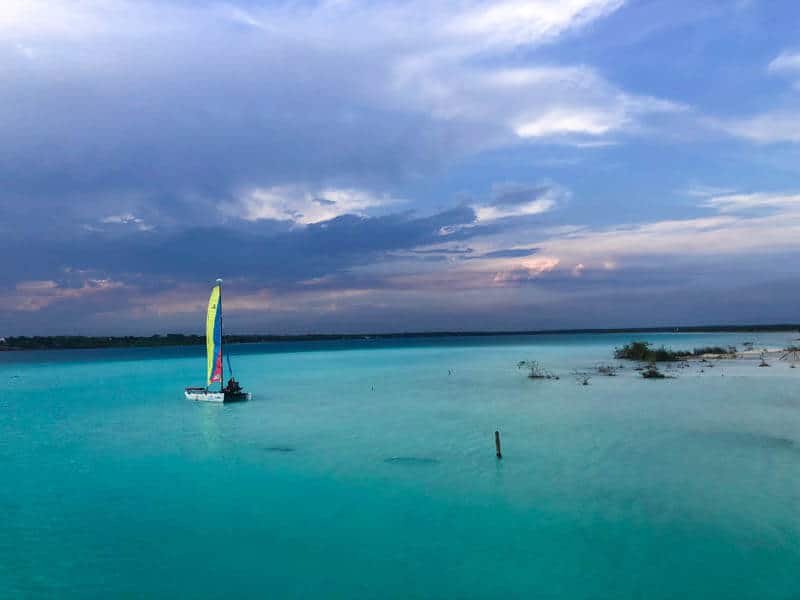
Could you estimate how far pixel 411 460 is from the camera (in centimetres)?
1645

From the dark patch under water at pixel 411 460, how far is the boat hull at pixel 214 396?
15.8 meters

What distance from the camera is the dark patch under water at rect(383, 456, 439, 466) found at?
16.1 meters

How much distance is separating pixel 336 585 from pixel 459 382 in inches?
1212

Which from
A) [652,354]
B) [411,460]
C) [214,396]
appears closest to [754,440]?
[411,460]

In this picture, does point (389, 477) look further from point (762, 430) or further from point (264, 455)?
point (762, 430)

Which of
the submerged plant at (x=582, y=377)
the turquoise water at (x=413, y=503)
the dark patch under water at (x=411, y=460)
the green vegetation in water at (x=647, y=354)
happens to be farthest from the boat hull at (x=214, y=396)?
the green vegetation in water at (x=647, y=354)

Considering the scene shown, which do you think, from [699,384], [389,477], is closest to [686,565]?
[389,477]

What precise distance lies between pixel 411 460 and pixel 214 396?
1694 cm

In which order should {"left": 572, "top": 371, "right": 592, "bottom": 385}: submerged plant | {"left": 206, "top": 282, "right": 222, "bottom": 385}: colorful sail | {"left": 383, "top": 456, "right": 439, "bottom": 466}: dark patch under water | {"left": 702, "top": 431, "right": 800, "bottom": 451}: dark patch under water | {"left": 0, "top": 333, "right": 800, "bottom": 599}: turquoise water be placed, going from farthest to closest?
{"left": 572, "top": 371, "right": 592, "bottom": 385}: submerged plant → {"left": 206, "top": 282, "right": 222, "bottom": 385}: colorful sail → {"left": 702, "top": 431, "right": 800, "bottom": 451}: dark patch under water → {"left": 383, "top": 456, "right": 439, "bottom": 466}: dark patch under water → {"left": 0, "top": 333, "right": 800, "bottom": 599}: turquoise water

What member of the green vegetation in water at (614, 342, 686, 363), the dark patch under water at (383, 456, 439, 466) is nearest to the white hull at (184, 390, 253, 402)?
the dark patch under water at (383, 456, 439, 466)

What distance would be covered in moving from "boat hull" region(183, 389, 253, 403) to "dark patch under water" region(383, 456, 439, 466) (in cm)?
1580

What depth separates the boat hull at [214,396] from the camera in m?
29.5

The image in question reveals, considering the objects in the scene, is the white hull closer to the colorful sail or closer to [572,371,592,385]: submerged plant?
the colorful sail

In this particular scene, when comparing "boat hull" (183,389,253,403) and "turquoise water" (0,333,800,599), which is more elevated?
"boat hull" (183,389,253,403)
